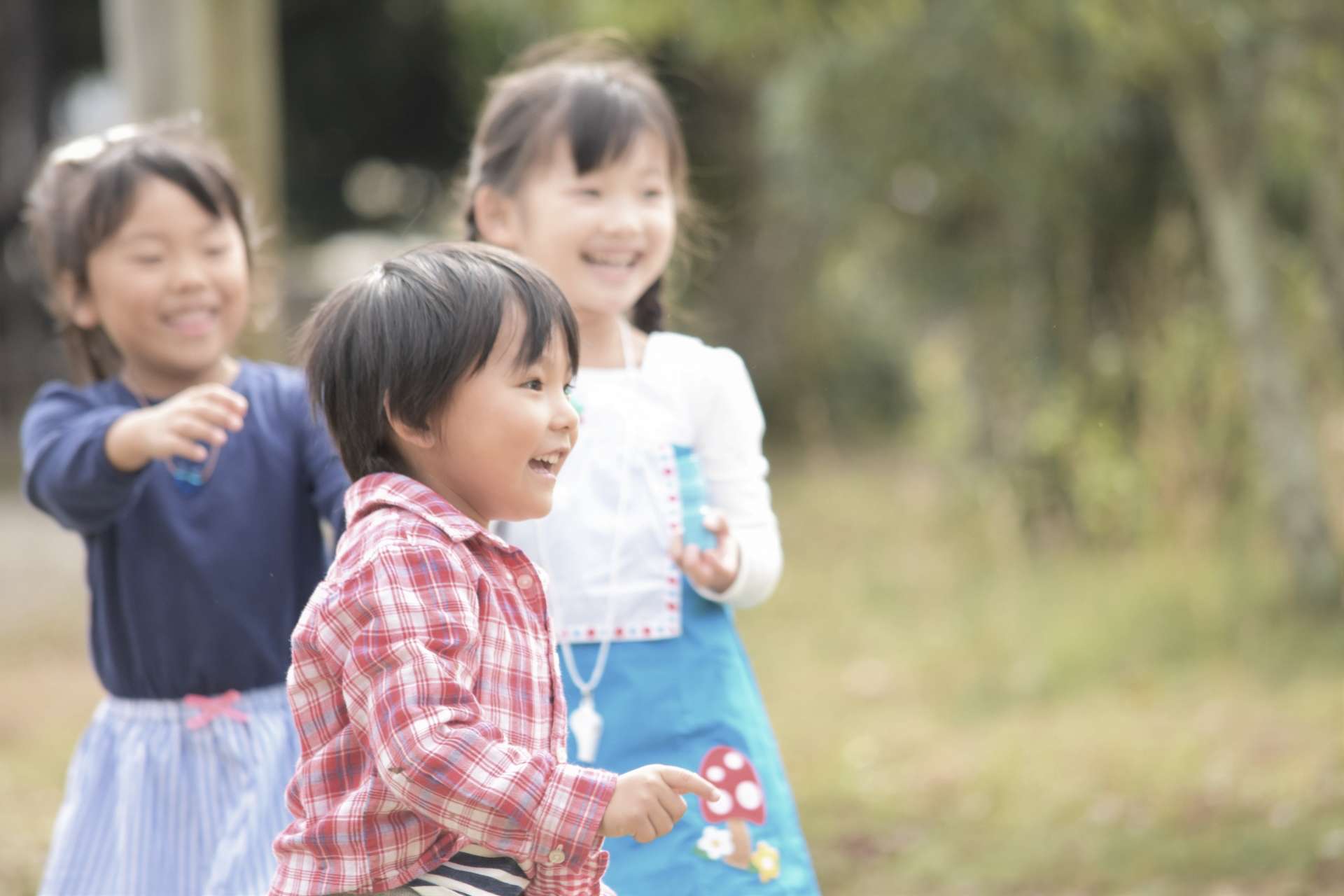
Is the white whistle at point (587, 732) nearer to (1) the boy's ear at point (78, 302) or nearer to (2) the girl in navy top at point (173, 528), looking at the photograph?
(2) the girl in navy top at point (173, 528)

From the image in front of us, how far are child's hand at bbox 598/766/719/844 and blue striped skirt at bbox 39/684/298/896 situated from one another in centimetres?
89

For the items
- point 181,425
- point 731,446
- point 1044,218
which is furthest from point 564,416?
point 1044,218

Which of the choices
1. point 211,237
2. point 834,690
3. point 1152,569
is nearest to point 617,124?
point 211,237

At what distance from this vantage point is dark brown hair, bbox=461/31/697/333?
7.98 feet

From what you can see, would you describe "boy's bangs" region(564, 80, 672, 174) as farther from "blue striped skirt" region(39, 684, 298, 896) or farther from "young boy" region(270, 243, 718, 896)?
"blue striped skirt" region(39, 684, 298, 896)

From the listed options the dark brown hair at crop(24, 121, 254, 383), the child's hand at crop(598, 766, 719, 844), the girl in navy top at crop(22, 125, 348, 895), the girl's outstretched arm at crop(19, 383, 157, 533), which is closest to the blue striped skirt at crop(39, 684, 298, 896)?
the girl in navy top at crop(22, 125, 348, 895)

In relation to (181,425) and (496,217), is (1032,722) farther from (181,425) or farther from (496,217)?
(181,425)

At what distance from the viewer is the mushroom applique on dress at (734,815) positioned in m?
2.20

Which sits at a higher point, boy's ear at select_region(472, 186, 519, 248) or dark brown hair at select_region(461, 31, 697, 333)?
dark brown hair at select_region(461, 31, 697, 333)

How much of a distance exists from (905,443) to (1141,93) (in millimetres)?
6295

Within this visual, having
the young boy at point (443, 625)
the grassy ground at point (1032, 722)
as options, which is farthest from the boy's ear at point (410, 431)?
the grassy ground at point (1032, 722)

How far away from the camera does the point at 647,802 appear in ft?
5.01

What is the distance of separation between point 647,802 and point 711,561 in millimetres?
757

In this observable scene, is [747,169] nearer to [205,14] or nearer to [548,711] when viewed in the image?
[205,14]
